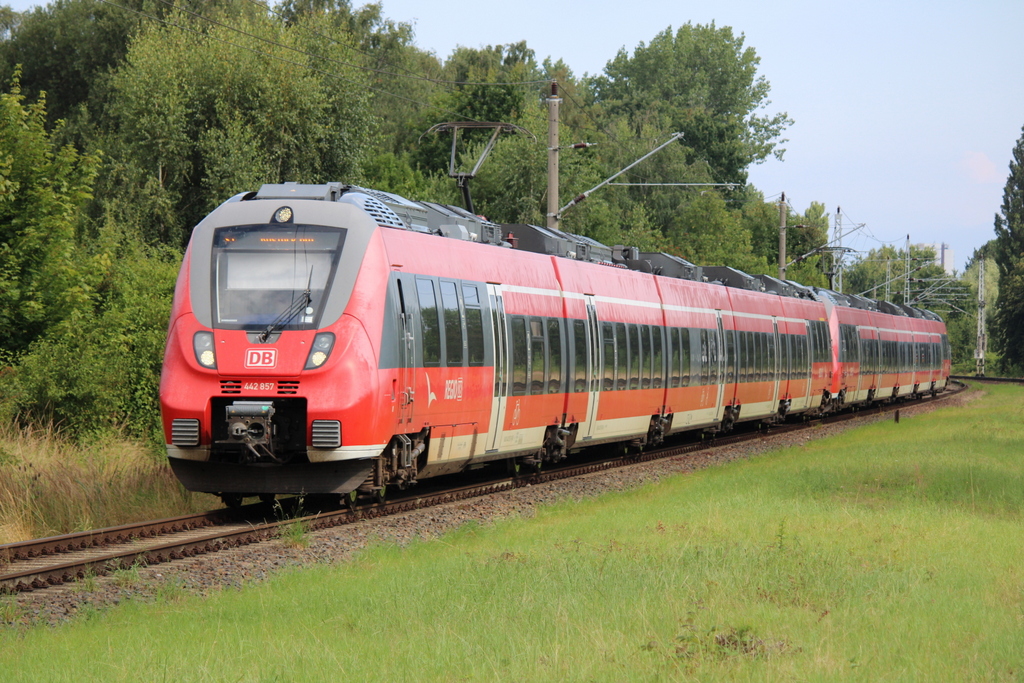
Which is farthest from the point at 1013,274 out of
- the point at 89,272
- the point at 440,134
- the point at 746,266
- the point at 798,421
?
the point at 89,272

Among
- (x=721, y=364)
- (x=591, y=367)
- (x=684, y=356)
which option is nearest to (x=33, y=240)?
(x=591, y=367)

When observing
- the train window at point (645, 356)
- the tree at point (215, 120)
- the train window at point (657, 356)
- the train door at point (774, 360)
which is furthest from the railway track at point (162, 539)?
the tree at point (215, 120)

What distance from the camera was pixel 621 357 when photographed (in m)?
22.2

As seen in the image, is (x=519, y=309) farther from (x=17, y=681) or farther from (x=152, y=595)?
(x=17, y=681)

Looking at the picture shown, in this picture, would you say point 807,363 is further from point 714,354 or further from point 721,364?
point 714,354

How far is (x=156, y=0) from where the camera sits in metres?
51.8

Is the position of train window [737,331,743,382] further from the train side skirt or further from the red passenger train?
the train side skirt

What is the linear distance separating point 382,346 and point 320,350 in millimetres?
766

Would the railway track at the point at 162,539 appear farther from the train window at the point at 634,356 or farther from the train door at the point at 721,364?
the train door at the point at 721,364

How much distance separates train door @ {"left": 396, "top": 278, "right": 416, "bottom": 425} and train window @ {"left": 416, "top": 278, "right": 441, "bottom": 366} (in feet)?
1.10

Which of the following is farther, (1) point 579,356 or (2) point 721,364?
(2) point 721,364

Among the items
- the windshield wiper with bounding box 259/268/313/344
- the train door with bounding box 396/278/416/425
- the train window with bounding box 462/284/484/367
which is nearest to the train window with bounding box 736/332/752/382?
the train window with bounding box 462/284/484/367

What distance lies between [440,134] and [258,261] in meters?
52.0

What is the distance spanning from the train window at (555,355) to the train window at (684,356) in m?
6.83
